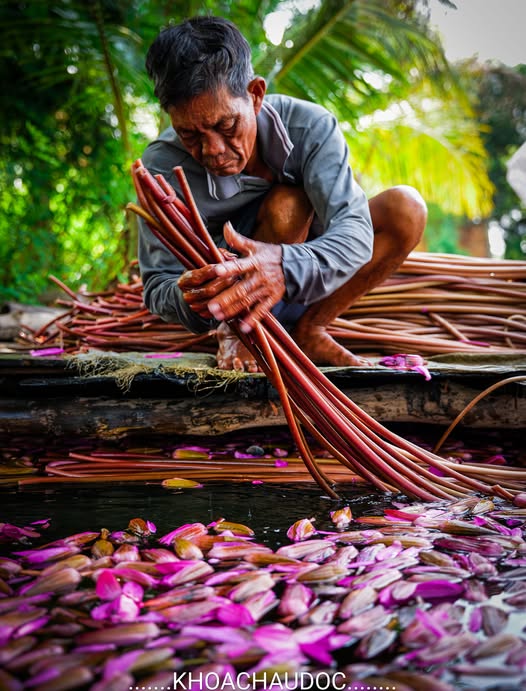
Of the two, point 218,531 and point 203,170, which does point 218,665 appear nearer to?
point 218,531

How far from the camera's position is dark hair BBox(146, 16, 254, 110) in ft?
4.34

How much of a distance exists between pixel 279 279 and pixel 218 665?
0.71m

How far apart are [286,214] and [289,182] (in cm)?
11

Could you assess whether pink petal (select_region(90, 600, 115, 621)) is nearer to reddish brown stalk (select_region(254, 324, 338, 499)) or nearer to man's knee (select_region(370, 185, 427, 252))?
reddish brown stalk (select_region(254, 324, 338, 499))

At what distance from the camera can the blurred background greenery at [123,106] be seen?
3814 mm

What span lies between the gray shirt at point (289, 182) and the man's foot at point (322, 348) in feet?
1.15

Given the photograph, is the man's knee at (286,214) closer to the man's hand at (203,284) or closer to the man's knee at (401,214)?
the man's knee at (401,214)

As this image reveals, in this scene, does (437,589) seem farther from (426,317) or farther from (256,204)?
(426,317)

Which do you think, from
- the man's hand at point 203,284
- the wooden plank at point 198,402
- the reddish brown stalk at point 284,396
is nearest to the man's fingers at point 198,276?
the man's hand at point 203,284

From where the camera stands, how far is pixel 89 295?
10.1 feet

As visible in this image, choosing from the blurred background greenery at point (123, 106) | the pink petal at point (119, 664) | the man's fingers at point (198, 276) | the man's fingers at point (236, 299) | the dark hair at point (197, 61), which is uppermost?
the blurred background greenery at point (123, 106)

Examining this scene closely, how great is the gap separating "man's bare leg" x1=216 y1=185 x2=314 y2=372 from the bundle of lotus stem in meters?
0.48

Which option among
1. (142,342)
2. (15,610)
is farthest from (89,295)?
(15,610)

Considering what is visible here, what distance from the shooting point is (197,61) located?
133cm
